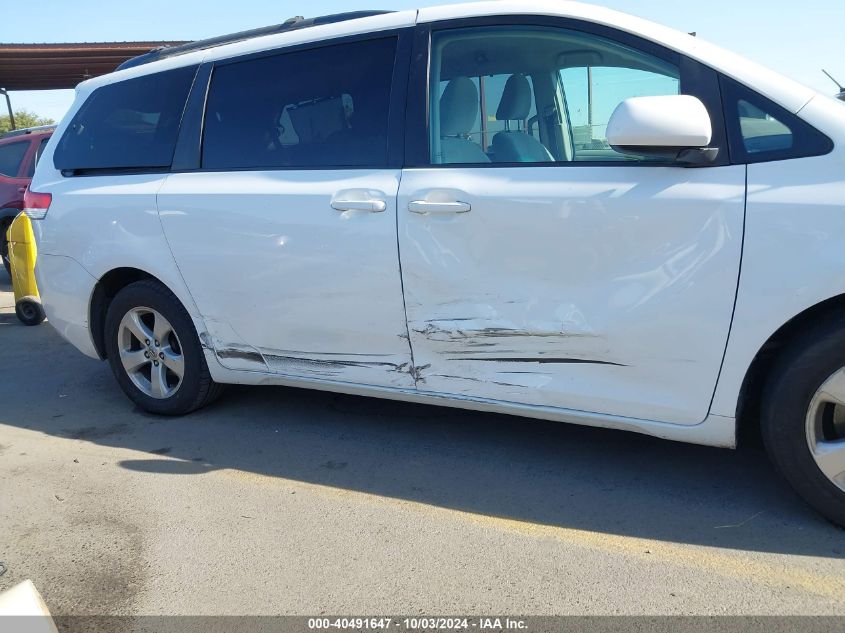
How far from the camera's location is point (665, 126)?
2.51 meters

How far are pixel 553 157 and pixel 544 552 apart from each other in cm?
149

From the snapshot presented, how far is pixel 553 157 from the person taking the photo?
9.64ft

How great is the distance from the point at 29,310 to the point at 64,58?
10161mm

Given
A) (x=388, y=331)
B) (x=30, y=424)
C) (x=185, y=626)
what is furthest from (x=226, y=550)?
(x=30, y=424)

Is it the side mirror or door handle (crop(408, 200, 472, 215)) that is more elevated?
the side mirror

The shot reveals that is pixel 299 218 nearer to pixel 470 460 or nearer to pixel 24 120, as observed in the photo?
pixel 470 460

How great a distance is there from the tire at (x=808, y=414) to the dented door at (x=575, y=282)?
8.5 inches

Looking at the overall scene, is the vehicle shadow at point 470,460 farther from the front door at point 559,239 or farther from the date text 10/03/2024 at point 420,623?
the date text 10/03/2024 at point 420,623

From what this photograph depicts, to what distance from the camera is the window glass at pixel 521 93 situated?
2.99 metres

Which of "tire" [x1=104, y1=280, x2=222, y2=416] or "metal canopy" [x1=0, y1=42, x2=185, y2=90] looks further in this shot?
"metal canopy" [x1=0, y1=42, x2=185, y2=90]

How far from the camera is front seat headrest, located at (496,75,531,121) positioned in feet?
10.6

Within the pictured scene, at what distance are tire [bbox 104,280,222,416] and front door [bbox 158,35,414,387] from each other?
0.23 m

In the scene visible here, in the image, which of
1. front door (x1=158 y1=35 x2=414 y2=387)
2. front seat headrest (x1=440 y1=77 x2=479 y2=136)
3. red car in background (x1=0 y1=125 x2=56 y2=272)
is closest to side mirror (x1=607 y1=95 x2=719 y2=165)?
front seat headrest (x1=440 y1=77 x2=479 y2=136)

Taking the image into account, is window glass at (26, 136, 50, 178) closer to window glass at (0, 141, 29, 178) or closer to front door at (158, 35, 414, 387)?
window glass at (0, 141, 29, 178)
